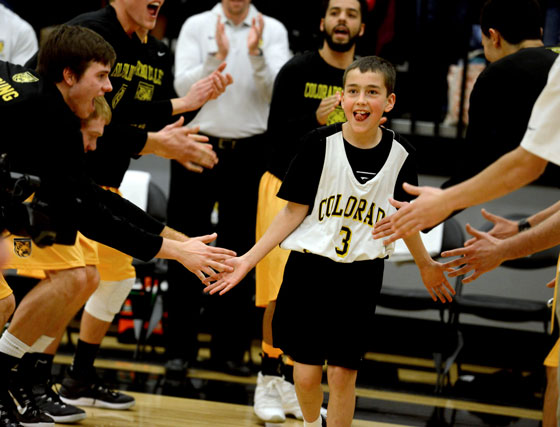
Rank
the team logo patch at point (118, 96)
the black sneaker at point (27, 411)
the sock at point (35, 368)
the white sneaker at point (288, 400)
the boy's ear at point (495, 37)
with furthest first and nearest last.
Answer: the white sneaker at point (288, 400), the team logo patch at point (118, 96), the sock at point (35, 368), the black sneaker at point (27, 411), the boy's ear at point (495, 37)

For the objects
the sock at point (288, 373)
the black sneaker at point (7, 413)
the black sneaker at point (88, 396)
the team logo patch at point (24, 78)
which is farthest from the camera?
the sock at point (288, 373)

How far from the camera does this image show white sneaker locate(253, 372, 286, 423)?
16.4 feet

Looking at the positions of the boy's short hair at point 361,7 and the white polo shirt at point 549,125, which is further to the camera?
the boy's short hair at point 361,7

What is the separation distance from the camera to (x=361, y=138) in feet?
13.4

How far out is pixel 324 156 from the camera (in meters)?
4.07

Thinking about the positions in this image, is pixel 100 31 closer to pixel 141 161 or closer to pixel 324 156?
pixel 324 156

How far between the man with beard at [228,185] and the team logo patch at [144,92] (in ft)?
3.13

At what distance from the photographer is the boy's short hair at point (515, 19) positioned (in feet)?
13.0

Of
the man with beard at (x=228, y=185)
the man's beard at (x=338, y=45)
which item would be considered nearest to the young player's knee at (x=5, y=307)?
the man with beard at (x=228, y=185)

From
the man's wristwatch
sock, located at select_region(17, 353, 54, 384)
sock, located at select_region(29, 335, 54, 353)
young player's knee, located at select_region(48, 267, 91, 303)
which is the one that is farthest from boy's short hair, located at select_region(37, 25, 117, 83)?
the man's wristwatch

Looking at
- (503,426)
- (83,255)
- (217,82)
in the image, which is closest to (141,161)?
(217,82)

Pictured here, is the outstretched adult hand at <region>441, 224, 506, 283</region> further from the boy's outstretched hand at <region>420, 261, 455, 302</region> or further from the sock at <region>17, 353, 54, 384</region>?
the sock at <region>17, 353, 54, 384</region>

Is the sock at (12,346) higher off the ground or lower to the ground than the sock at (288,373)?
higher

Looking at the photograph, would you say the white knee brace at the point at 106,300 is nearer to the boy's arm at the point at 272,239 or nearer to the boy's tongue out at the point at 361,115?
the boy's arm at the point at 272,239
